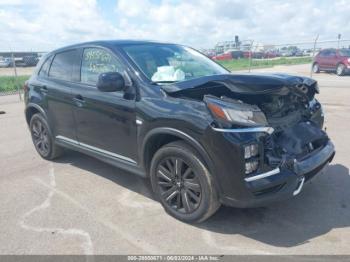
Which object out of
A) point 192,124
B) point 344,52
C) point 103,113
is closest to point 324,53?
point 344,52

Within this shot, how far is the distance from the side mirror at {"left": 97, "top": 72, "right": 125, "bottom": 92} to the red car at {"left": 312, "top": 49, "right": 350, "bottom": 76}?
18.6 metres

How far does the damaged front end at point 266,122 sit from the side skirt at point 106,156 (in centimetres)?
103

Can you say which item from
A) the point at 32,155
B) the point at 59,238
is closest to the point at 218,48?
the point at 32,155

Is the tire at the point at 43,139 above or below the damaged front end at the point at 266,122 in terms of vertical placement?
below

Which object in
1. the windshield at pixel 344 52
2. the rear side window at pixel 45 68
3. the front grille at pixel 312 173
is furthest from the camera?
the windshield at pixel 344 52

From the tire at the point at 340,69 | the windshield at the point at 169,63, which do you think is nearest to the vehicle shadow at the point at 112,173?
the windshield at the point at 169,63

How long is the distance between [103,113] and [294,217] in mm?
2414

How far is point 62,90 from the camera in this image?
5039 mm

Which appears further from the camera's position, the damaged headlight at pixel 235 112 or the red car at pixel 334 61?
the red car at pixel 334 61

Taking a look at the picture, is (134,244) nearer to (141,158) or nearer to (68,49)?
(141,158)

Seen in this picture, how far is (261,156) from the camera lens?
3221 millimetres

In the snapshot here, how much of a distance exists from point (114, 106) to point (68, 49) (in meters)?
1.54

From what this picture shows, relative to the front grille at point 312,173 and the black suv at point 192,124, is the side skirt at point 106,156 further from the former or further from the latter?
the front grille at point 312,173

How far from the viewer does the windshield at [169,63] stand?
415 centimetres
